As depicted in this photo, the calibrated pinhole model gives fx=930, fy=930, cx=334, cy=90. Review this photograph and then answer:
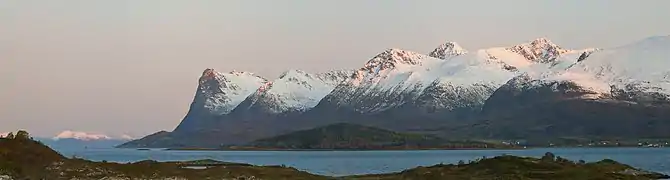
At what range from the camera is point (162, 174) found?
124m

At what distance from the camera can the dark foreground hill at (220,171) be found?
378ft

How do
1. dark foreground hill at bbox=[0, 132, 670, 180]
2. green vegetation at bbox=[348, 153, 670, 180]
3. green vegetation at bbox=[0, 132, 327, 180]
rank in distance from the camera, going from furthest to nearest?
green vegetation at bbox=[348, 153, 670, 180]
dark foreground hill at bbox=[0, 132, 670, 180]
green vegetation at bbox=[0, 132, 327, 180]

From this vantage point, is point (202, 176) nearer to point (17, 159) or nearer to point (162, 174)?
point (162, 174)

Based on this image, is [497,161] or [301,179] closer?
[301,179]

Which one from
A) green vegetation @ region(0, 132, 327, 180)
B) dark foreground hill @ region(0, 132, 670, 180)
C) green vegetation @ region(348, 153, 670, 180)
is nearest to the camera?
green vegetation @ region(0, 132, 327, 180)

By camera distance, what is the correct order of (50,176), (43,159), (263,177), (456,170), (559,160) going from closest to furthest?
(50,176)
(43,159)
(263,177)
(456,170)
(559,160)

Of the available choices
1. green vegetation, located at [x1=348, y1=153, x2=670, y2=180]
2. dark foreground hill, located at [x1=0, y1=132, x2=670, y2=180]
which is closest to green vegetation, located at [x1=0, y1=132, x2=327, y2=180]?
dark foreground hill, located at [x1=0, y1=132, x2=670, y2=180]

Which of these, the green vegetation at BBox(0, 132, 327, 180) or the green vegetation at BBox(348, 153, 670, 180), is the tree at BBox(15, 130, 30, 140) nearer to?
the green vegetation at BBox(0, 132, 327, 180)

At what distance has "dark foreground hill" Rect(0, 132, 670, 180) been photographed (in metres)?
115

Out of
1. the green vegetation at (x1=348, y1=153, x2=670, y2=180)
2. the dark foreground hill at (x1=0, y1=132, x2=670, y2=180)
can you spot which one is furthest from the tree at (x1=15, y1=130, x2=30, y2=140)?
the green vegetation at (x1=348, y1=153, x2=670, y2=180)

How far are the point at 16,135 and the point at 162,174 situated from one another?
22.5 m

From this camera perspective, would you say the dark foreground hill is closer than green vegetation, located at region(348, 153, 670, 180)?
Yes

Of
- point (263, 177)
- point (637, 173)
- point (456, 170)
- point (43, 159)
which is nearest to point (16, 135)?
point (43, 159)

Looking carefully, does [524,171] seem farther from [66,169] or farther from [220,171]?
[66,169]
